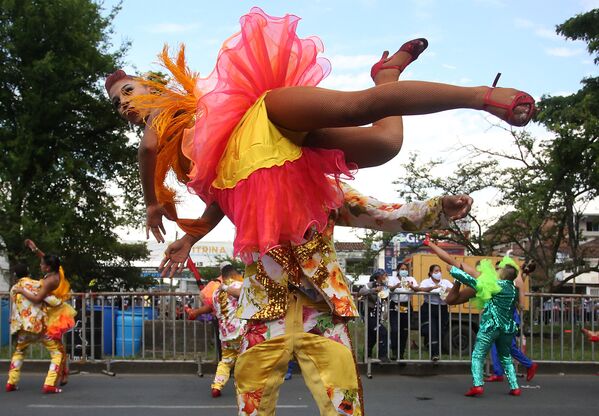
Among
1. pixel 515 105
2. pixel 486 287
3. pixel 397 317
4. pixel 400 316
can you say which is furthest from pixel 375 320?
pixel 515 105

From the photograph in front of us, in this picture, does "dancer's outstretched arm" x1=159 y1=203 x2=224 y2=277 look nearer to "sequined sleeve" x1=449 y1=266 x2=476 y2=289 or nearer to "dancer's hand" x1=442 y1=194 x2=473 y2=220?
"dancer's hand" x1=442 y1=194 x2=473 y2=220

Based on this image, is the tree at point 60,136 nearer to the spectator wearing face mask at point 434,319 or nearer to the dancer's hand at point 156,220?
the spectator wearing face mask at point 434,319

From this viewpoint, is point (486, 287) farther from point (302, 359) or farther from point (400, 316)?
point (302, 359)

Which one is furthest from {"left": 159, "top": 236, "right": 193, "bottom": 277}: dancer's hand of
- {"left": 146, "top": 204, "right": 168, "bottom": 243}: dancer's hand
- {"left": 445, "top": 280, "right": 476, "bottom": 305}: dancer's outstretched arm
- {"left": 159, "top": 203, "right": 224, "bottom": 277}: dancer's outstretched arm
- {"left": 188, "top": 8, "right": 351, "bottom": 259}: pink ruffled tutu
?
{"left": 445, "top": 280, "right": 476, "bottom": 305}: dancer's outstretched arm

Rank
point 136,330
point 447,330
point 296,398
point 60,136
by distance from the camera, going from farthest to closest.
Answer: point 60,136 < point 447,330 < point 136,330 < point 296,398

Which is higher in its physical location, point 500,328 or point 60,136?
point 60,136

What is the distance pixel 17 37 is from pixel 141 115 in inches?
640

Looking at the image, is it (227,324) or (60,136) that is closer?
(227,324)

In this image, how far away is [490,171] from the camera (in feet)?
66.6

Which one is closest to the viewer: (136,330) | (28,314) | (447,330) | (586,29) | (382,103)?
(382,103)

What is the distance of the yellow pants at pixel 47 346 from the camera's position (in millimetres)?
8305

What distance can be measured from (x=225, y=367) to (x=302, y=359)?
5764 millimetres

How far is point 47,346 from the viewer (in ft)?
27.7

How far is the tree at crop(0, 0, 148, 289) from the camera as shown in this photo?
17344 millimetres
